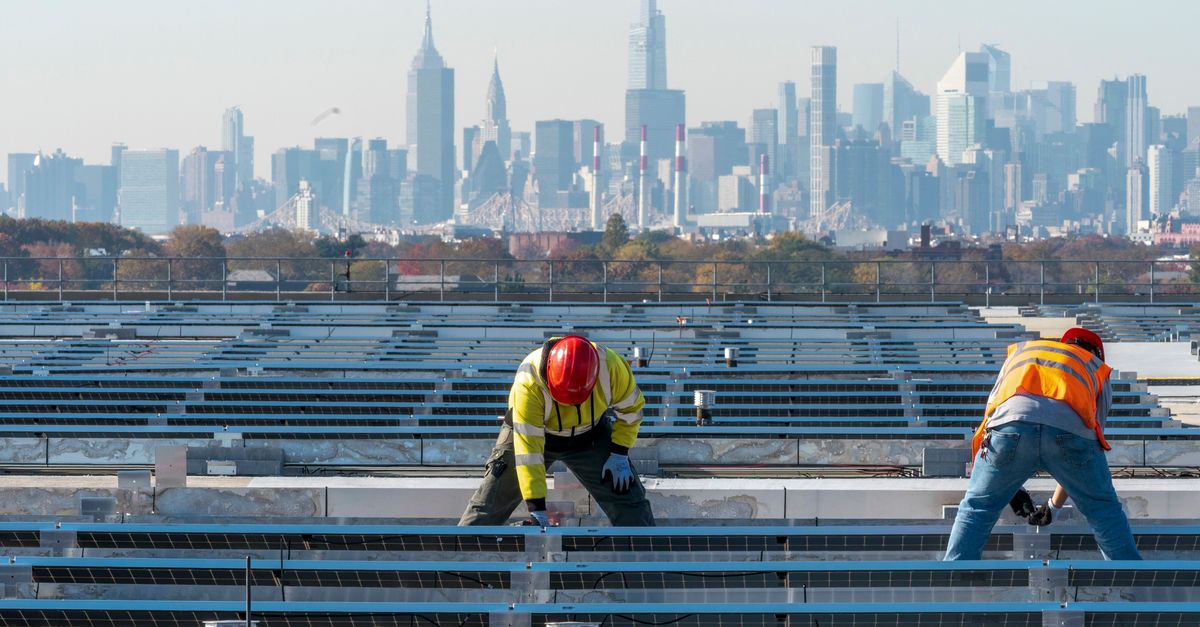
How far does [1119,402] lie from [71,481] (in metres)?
10.6

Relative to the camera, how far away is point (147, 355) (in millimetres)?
24891

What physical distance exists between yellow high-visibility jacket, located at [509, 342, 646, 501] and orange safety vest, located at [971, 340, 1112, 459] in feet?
6.37

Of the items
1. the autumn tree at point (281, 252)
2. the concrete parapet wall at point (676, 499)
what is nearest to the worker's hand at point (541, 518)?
the concrete parapet wall at point (676, 499)

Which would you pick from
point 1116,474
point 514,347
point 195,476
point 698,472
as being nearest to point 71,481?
point 195,476

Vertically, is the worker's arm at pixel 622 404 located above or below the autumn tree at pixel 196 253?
below

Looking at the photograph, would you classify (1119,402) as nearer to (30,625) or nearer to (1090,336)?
(1090,336)

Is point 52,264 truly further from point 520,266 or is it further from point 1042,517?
point 1042,517

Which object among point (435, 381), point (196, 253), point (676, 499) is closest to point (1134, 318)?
point (435, 381)

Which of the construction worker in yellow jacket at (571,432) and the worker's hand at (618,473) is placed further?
the worker's hand at (618,473)

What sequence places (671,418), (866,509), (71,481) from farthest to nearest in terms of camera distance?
1. (671,418)
2. (71,481)
3. (866,509)

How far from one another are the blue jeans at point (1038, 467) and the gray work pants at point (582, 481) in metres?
1.88

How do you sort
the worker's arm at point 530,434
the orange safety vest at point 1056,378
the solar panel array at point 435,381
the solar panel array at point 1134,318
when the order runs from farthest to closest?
1. the solar panel array at point 1134,318
2. the solar panel array at point 435,381
3. the worker's arm at point 530,434
4. the orange safety vest at point 1056,378

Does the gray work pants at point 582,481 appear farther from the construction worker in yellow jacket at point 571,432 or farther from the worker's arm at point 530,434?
the worker's arm at point 530,434

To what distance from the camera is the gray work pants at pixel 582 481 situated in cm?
1045
